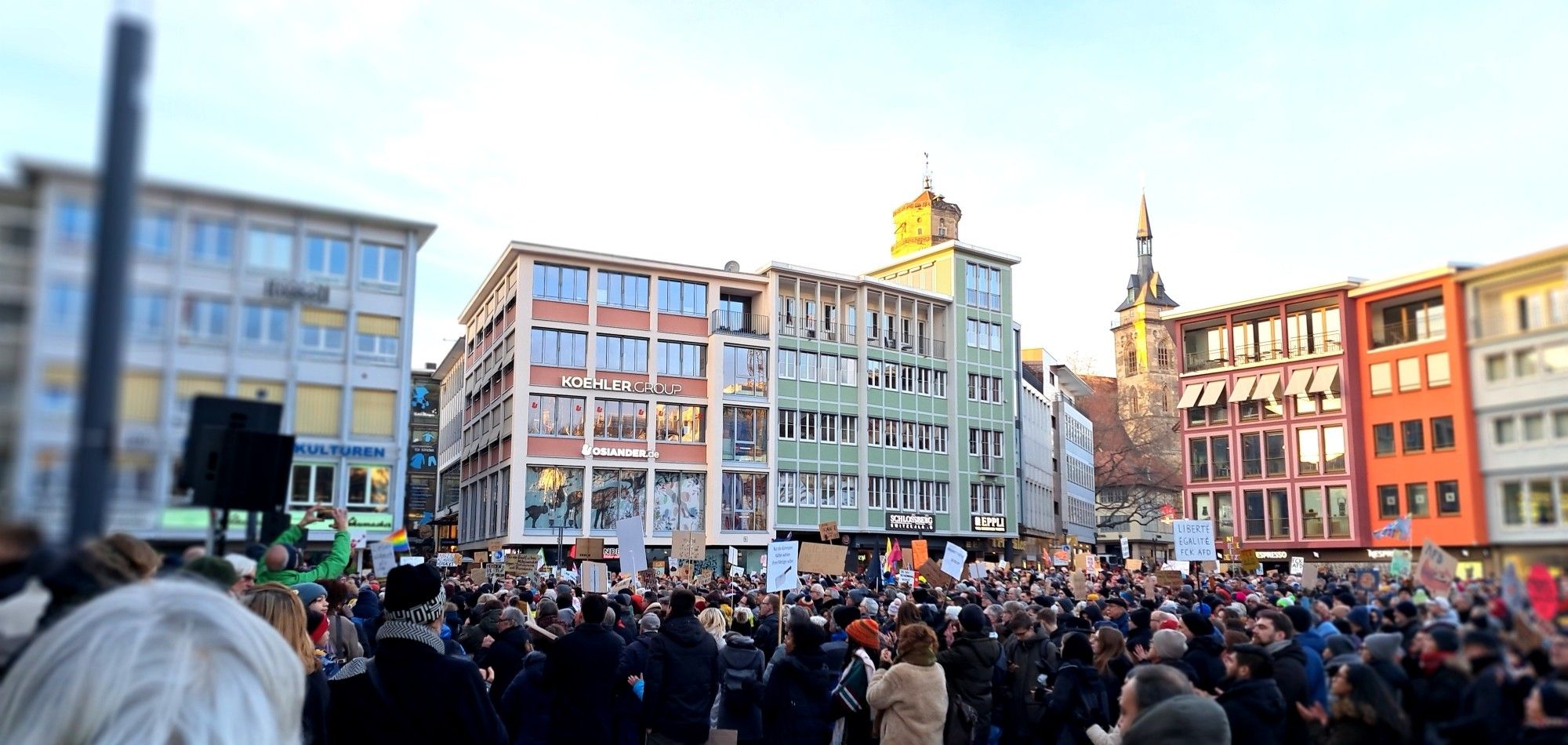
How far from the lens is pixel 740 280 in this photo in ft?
189

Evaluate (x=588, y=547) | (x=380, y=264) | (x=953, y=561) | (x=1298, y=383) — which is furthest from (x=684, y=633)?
(x=588, y=547)

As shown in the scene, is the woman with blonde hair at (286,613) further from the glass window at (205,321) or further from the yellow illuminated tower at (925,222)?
the yellow illuminated tower at (925,222)

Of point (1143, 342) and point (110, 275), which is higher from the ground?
point (1143, 342)

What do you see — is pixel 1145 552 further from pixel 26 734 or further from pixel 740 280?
pixel 26 734

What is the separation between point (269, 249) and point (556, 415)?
50.8 metres

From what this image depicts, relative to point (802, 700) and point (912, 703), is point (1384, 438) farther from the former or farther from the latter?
point (802, 700)

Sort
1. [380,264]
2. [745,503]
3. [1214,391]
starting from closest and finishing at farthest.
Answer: [380,264]
[1214,391]
[745,503]

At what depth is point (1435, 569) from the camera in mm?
3318

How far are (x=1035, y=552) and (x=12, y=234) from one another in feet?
259

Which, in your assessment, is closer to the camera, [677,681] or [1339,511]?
[1339,511]

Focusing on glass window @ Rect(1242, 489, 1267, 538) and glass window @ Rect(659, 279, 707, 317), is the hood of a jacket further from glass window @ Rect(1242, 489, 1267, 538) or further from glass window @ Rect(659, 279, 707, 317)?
glass window @ Rect(659, 279, 707, 317)

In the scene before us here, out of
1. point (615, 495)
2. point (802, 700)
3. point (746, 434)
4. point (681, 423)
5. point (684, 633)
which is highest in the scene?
point (681, 423)

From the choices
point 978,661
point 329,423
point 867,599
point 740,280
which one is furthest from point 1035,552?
point 329,423

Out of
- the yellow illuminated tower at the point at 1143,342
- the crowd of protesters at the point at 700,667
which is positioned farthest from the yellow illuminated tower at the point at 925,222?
the crowd of protesters at the point at 700,667
